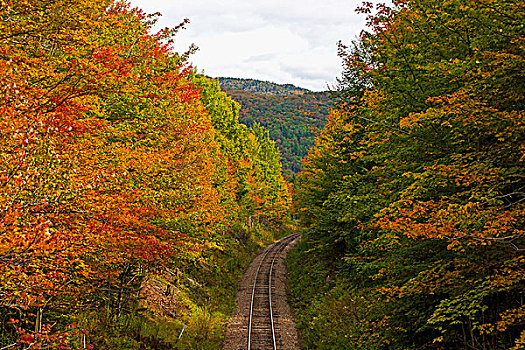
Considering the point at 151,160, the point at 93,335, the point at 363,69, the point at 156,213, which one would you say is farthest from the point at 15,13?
the point at 363,69

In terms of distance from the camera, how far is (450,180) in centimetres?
655

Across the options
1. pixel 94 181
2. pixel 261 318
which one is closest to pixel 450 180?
pixel 94 181

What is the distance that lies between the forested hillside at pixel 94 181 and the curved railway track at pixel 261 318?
3.76 ft

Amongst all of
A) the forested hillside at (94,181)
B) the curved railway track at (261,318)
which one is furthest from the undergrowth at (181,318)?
the curved railway track at (261,318)

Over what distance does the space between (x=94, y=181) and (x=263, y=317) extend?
1327cm

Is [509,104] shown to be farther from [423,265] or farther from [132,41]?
[132,41]

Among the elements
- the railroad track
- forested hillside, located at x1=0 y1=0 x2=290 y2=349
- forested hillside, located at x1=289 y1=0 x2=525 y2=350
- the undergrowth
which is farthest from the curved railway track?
forested hillside, located at x1=289 y1=0 x2=525 y2=350

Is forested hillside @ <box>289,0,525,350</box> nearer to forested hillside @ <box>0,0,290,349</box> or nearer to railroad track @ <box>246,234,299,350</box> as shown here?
railroad track @ <box>246,234,299,350</box>

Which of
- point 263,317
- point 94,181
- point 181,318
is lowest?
point 263,317

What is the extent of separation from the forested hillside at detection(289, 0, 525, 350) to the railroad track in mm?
2314

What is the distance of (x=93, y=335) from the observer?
961 centimetres

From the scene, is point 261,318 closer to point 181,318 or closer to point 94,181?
point 181,318

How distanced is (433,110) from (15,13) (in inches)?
328

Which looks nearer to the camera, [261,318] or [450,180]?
[450,180]
